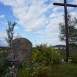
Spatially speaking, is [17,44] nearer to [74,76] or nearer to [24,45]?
[24,45]

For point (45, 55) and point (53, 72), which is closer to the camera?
point (53, 72)

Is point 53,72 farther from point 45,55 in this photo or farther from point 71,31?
point 71,31

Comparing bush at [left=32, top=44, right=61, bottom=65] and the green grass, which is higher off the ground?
bush at [left=32, top=44, right=61, bottom=65]

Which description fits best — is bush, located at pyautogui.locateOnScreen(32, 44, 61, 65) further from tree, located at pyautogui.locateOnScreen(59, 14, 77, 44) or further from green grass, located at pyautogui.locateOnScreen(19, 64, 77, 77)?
tree, located at pyautogui.locateOnScreen(59, 14, 77, 44)

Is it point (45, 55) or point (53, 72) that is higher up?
point (45, 55)

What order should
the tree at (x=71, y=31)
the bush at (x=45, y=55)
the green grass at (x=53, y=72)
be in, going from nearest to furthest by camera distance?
1. the green grass at (x=53, y=72)
2. the bush at (x=45, y=55)
3. the tree at (x=71, y=31)

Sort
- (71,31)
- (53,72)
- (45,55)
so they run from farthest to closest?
(71,31)
(45,55)
(53,72)

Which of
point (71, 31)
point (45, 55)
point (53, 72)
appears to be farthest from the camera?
point (71, 31)

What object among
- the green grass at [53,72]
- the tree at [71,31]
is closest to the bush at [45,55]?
the green grass at [53,72]

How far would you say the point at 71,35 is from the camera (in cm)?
3020

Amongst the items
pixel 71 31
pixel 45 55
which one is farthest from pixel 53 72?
pixel 71 31

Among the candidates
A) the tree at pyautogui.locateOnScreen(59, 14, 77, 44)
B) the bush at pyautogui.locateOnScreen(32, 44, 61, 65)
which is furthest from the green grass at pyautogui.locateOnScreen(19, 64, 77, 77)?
the tree at pyautogui.locateOnScreen(59, 14, 77, 44)

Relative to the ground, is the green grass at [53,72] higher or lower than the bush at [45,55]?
lower

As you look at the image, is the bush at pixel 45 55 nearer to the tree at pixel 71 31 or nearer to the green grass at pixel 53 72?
the green grass at pixel 53 72
